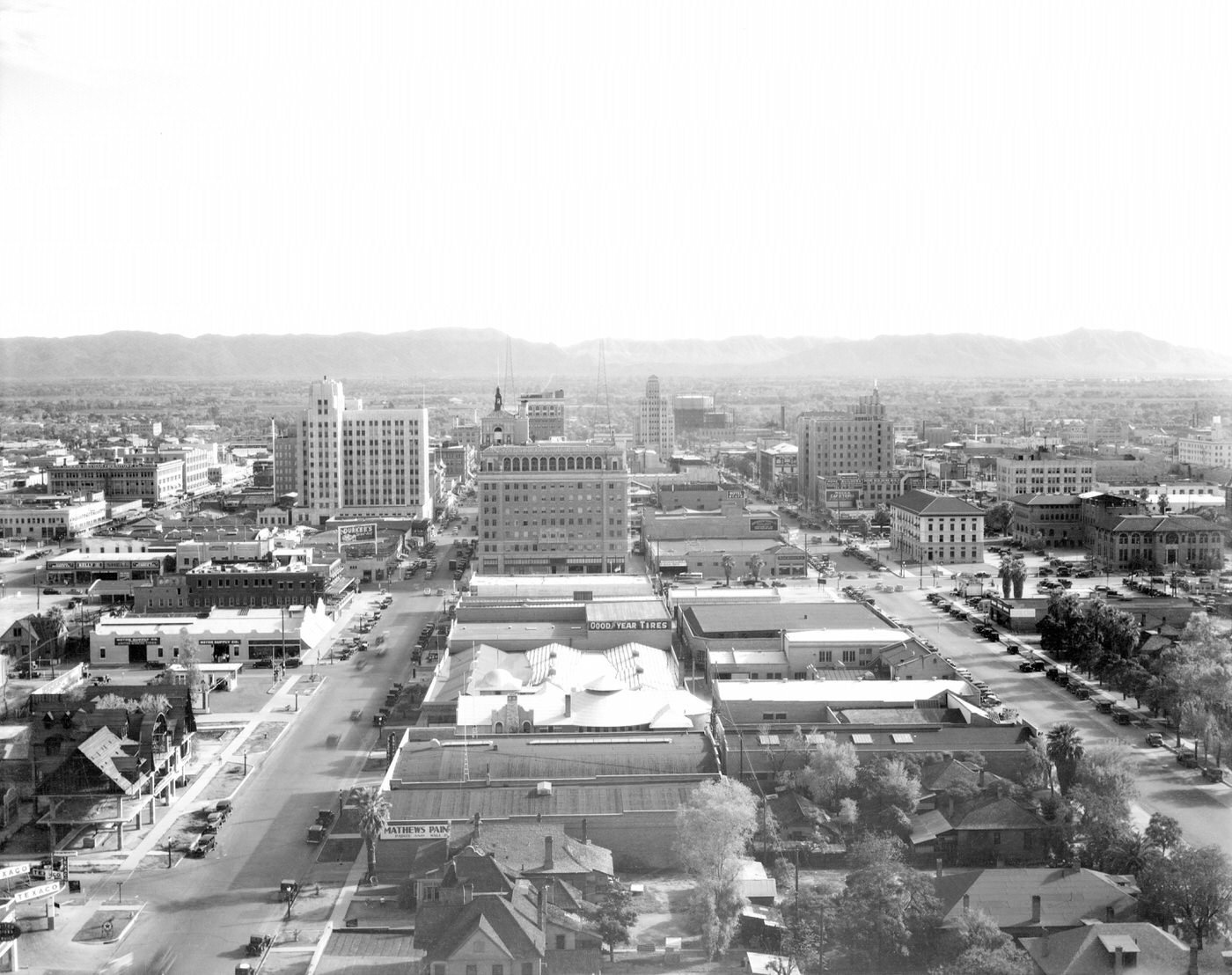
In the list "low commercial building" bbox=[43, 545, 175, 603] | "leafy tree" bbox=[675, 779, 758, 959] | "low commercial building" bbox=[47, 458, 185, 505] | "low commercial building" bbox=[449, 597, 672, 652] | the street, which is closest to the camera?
"leafy tree" bbox=[675, 779, 758, 959]

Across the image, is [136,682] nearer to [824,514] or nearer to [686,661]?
[686,661]

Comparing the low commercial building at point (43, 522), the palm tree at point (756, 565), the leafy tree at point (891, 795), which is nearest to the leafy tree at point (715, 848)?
the leafy tree at point (891, 795)

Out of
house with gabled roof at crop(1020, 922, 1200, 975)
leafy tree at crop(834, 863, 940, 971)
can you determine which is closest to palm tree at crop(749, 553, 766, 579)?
leafy tree at crop(834, 863, 940, 971)

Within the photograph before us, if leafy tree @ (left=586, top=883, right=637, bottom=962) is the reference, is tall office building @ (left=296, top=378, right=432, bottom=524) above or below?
above

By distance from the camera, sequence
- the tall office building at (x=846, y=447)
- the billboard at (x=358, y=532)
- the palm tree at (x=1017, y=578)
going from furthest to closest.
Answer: the tall office building at (x=846, y=447) < the billboard at (x=358, y=532) < the palm tree at (x=1017, y=578)

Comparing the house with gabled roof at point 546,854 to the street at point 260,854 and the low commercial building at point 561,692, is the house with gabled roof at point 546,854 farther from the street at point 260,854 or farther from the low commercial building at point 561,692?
the low commercial building at point 561,692

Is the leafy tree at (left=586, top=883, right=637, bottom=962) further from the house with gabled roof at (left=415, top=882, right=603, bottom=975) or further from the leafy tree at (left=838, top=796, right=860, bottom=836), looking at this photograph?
the leafy tree at (left=838, top=796, right=860, bottom=836)

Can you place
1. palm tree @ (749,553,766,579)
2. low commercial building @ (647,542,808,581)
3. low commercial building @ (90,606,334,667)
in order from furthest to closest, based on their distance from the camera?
1. low commercial building @ (647,542,808,581)
2. palm tree @ (749,553,766,579)
3. low commercial building @ (90,606,334,667)
